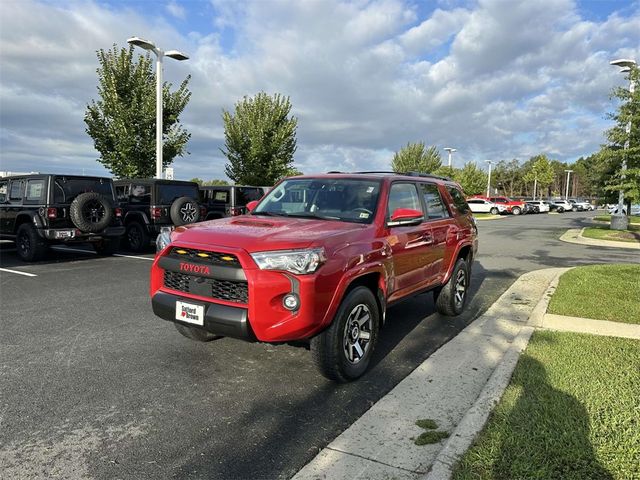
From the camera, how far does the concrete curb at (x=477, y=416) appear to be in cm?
266

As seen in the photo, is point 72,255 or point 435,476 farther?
point 72,255

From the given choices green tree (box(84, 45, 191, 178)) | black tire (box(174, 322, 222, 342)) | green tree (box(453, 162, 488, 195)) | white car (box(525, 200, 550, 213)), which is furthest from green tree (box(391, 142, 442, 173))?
→ black tire (box(174, 322, 222, 342))

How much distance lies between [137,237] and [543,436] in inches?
449

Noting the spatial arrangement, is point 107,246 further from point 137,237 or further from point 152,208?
point 152,208

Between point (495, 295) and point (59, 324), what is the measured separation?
252 inches

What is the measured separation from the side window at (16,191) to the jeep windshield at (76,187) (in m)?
1.03

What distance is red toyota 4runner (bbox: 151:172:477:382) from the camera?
11.6 ft

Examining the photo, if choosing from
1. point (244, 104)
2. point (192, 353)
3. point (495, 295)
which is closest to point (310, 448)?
point (192, 353)

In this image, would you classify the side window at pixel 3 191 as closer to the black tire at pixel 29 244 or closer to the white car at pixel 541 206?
the black tire at pixel 29 244

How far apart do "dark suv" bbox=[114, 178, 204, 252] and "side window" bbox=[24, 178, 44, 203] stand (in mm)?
2483

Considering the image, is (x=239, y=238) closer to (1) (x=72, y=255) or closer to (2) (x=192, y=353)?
(2) (x=192, y=353)

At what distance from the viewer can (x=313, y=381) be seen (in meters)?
4.07

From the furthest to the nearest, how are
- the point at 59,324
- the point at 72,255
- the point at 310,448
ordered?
1. the point at 72,255
2. the point at 59,324
3. the point at 310,448

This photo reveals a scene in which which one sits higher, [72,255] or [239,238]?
[239,238]
